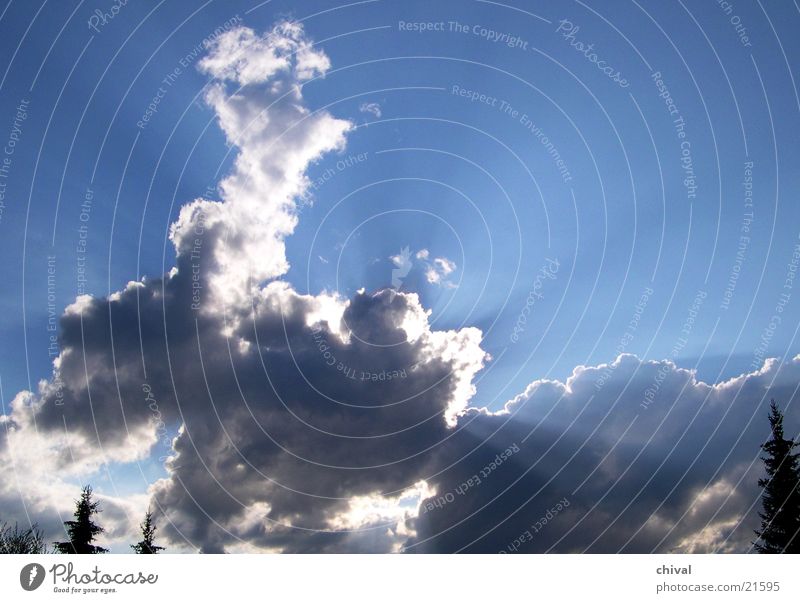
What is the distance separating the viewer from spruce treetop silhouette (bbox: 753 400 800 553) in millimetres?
36625
